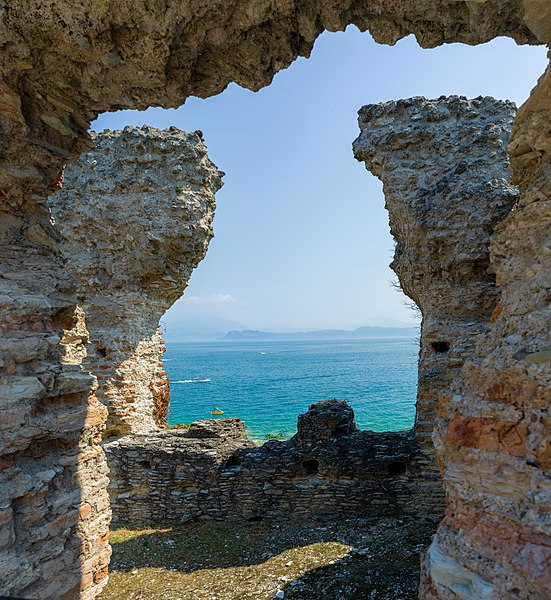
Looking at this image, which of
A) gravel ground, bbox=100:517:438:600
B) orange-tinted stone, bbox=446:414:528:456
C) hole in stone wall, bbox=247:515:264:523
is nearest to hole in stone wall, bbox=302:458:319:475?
gravel ground, bbox=100:517:438:600

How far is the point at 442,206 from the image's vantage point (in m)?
7.87

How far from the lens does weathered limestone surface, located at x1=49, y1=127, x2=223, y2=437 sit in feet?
32.0

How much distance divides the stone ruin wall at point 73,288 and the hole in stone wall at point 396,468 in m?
5.58

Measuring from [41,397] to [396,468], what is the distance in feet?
22.5

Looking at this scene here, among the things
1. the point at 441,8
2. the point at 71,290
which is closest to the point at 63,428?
the point at 71,290

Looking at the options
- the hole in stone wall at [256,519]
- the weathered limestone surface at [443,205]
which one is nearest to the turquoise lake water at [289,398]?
the hole in stone wall at [256,519]

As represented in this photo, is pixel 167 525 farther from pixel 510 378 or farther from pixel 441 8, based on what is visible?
pixel 441 8

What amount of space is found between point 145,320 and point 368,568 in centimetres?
718

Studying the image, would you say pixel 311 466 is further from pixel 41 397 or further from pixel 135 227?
pixel 135 227

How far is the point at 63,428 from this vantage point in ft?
12.7

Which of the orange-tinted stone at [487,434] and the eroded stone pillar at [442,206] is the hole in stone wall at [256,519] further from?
the orange-tinted stone at [487,434]

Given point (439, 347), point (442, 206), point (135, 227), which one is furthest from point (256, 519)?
point (442, 206)

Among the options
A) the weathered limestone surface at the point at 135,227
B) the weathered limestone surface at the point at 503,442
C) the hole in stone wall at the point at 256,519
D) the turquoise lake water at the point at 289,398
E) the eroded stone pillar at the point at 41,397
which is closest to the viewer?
the weathered limestone surface at the point at 503,442

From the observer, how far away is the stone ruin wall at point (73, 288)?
2.48 m
